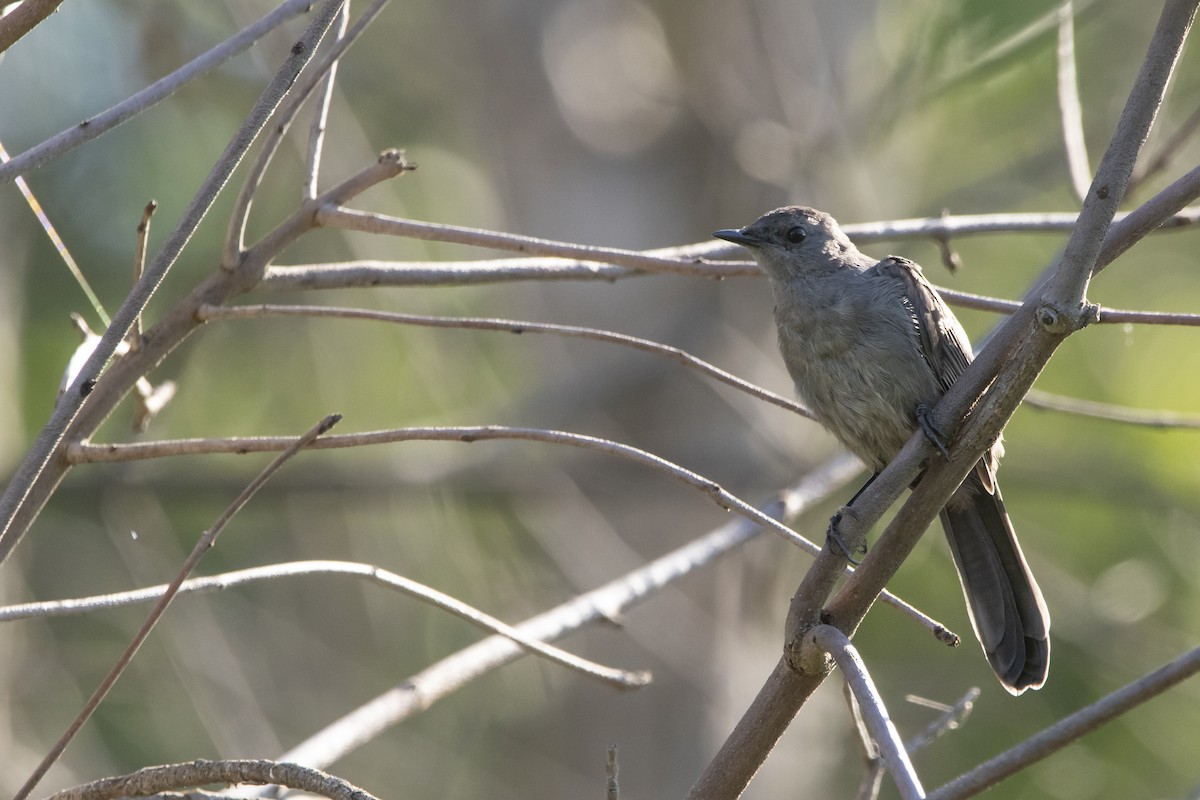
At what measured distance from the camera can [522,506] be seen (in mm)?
6672

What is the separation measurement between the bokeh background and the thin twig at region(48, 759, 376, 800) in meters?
3.22

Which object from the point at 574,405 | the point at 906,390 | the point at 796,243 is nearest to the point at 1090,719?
the point at 906,390

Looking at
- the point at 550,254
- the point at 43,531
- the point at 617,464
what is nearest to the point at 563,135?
the point at 617,464

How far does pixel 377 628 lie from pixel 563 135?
3.45m

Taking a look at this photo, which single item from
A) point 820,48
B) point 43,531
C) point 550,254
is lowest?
point 550,254

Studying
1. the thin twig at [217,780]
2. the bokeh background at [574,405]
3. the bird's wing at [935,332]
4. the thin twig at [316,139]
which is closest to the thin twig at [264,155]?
the thin twig at [316,139]

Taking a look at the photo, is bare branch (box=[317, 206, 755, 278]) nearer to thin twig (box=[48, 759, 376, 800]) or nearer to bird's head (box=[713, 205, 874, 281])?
thin twig (box=[48, 759, 376, 800])

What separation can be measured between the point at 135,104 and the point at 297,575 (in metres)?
0.87

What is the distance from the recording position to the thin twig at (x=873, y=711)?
1354 millimetres

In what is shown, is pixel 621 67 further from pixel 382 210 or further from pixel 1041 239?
pixel 1041 239

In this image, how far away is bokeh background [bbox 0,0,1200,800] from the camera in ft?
19.3

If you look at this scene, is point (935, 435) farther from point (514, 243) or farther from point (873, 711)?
point (514, 243)

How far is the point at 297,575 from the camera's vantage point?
2131 mm

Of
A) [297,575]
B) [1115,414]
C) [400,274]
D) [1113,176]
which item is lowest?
[297,575]
